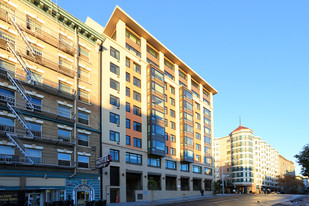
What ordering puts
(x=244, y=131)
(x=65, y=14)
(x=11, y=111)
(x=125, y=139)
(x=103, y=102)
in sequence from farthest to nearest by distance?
(x=244, y=131), (x=125, y=139), (x=103, y=102), (x=65, y=14), (x=11, y=111)

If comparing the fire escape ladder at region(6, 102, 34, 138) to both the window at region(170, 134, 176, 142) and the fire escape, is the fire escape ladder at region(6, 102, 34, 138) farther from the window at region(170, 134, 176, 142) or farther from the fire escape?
the window at region(170, 134, 176, 142)

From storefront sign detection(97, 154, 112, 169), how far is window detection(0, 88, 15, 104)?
12938 mm

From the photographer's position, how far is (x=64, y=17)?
37875 millimetres

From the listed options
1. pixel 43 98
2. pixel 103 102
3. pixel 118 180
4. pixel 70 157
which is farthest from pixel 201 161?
pixel 43 98

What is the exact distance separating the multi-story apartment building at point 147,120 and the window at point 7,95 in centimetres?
1427

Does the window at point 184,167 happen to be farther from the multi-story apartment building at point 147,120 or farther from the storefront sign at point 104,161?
the storefront sign at point 104,161

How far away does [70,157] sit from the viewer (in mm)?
35531

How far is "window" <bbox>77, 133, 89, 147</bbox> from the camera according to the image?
123 feet

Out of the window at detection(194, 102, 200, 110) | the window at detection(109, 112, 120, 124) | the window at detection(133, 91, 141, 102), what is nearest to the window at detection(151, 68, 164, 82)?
the window at detection(133, 91, 141, 102)

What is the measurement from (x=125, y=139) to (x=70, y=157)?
12.2 meters

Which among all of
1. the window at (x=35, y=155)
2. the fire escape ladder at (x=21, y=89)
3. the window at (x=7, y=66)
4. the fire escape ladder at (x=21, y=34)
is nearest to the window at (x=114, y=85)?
the fire escape ladder at (x=21, y=34)

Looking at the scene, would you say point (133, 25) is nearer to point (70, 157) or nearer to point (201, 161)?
point (70, 157)

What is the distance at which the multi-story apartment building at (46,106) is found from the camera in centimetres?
2992

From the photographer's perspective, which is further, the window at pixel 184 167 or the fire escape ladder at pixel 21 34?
the window at pixel 184 167
